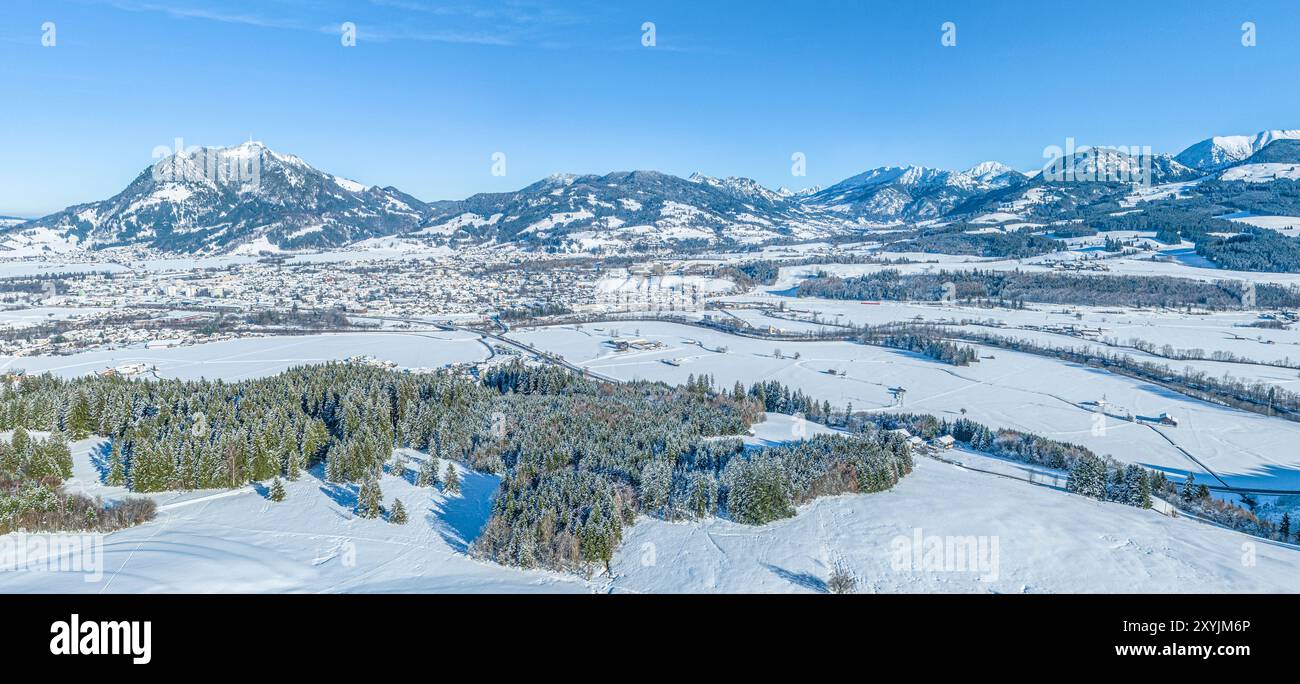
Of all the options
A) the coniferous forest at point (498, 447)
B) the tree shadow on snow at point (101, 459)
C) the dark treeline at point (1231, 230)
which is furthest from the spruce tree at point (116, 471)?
the dark treeline at point (1231, 230)

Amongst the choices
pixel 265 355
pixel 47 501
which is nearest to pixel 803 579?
pixel 47 501

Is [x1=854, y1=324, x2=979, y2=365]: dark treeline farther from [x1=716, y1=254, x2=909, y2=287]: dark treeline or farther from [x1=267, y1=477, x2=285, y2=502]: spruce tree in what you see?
[x1=267, y1=477, x2=285, y2=502]: spruce tree

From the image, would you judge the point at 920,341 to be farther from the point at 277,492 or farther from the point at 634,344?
the point at 277,492

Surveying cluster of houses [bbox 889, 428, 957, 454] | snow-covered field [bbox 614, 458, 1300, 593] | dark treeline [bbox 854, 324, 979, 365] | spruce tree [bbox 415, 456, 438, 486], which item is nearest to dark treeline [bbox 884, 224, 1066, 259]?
dark treeline [bbox 854, 324, 979, 365]

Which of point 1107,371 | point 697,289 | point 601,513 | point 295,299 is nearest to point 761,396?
point 601,513

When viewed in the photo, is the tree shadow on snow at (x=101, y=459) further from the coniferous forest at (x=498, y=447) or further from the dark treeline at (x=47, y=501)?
the dark treeline at (x=47, y=501)

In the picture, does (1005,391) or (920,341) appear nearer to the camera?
(1005,391)

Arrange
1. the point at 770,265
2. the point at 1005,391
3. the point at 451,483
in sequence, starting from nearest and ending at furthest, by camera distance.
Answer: the point at 451,483 < the point at 1005,391 < the point at 770,265
